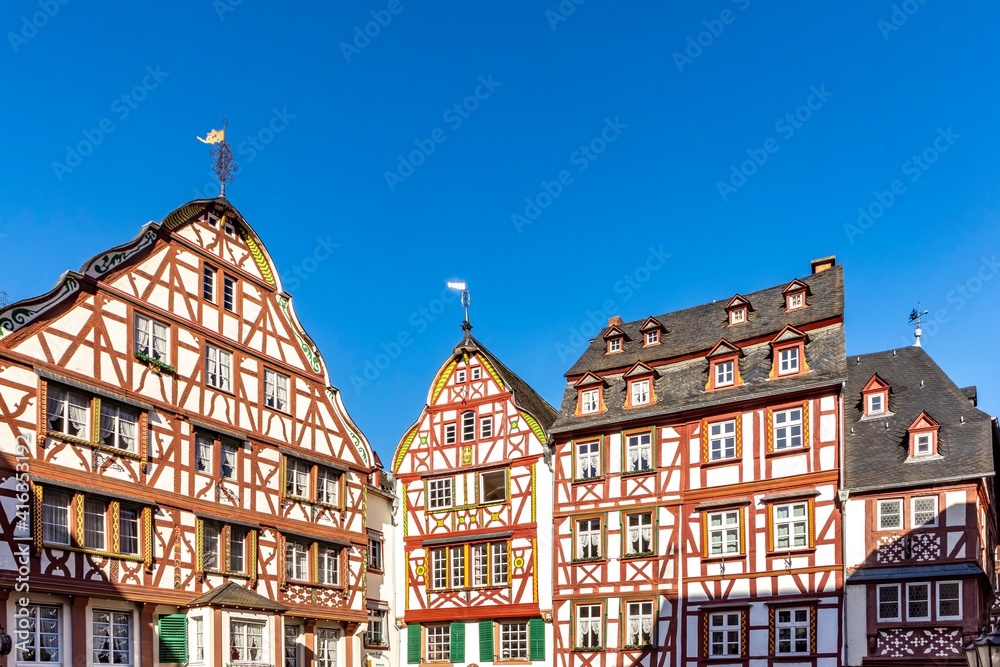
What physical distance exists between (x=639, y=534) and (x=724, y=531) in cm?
252

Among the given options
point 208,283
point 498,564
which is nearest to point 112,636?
point 208,283

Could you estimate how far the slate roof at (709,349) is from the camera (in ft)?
95.6

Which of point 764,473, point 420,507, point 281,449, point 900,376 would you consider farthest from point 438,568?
point 900,376

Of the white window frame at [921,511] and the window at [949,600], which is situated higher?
the white window frame at [921,511]

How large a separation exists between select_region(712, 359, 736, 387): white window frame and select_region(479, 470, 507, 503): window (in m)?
7.51

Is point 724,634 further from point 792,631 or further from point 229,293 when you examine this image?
point 229,293

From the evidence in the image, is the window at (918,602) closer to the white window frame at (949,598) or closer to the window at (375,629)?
the white window frame at (949,598)

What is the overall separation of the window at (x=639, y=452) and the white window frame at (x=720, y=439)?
1.81 metres

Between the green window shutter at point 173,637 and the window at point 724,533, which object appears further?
the window at point 724,533

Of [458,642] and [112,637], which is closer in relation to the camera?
[112,637]

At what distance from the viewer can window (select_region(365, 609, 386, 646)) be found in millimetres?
32844

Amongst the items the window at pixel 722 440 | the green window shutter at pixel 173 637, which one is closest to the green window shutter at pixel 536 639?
the window at pixel 722 440

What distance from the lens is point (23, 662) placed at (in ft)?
68.0

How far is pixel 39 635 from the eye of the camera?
2133 cm
